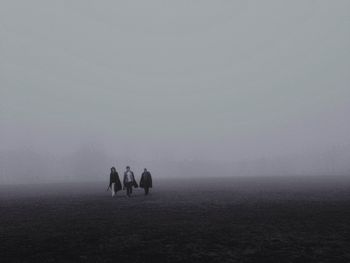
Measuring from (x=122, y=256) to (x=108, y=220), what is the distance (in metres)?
6.89

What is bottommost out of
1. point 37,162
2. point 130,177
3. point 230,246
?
point 230,246

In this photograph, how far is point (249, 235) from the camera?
12375 mm

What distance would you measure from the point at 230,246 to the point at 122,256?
3.13 meters

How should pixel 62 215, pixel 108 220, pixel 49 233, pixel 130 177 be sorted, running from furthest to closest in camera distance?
pixel 130 177
pixel 62 215
pixel 108 220
pixel 49 233

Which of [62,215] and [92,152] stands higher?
[92,152]

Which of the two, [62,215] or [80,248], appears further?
[62,215]

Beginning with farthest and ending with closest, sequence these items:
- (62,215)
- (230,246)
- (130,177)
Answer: (130,177), (62,215), (230,246)

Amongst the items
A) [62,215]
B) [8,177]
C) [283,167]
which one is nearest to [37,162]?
[8,177]

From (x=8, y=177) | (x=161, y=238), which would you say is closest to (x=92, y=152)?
(x=8, y=177)

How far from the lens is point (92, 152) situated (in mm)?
128000

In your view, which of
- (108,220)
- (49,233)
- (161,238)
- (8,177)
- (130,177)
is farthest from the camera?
(8,177)

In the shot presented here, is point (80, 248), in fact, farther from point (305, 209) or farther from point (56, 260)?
point (305, 209)

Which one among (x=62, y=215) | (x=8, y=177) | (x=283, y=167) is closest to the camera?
(x=62, y=215)

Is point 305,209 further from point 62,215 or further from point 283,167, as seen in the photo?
point 283,167
